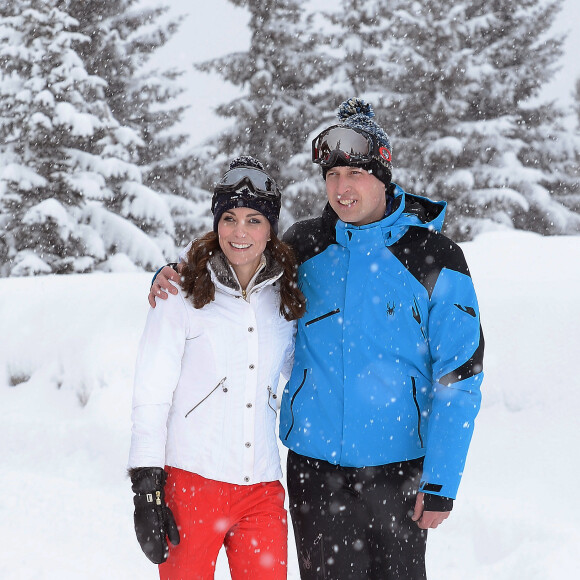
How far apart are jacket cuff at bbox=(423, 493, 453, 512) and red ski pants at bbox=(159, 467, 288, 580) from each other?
60 centimetres

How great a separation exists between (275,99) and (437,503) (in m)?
17.1

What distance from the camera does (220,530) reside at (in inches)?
102

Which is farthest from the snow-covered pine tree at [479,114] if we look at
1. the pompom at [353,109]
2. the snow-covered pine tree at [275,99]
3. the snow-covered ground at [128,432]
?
the pompom at [353,109]

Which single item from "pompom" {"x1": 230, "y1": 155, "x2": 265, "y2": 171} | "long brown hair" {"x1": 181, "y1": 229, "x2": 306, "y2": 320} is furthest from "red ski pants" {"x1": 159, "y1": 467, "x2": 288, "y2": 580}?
"pompom" {"x1": 230, "y1": 155, "x2": 265, "y2": 171}

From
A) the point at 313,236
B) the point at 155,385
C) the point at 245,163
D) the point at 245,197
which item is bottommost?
the point at 155,385

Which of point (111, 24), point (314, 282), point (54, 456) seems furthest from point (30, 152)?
point (314, 282)

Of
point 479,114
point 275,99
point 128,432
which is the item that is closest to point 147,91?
point 275,99

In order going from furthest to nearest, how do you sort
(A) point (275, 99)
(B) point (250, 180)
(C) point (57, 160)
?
1. (A) point (275, 99)
2. (C) point (57, 160)
3. (B) point (250, 180)

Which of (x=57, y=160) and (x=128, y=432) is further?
(x=57, y=160)

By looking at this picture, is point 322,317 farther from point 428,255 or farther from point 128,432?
point 128,432

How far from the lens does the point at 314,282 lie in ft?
9.80

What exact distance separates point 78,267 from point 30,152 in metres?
3.04

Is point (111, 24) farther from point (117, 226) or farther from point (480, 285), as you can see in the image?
point (480, 285)

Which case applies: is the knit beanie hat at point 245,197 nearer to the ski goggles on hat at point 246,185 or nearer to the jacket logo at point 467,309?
the ski goggles on hat at point 246,185
